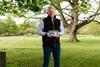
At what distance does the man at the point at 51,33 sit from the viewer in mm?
10227

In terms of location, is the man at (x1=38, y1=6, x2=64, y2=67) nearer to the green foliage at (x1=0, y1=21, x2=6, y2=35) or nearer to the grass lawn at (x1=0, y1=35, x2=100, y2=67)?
the grass lawn at (x1=0, y1=35, x2=100, y2=67)

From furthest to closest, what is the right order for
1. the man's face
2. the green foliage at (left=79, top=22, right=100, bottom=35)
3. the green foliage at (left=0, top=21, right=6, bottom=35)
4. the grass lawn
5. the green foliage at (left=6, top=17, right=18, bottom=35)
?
the green foliage at (left=6, top=17, right=18, bottom=35), the green foliage at (left=0, top=21, right=6, bottom=35), the green foliage at (left=79, top=22, right=100, bottom=35), the grass lawn, the man's face

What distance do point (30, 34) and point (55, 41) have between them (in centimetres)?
7797

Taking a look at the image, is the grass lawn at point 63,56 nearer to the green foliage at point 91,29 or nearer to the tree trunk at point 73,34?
the tree trunk at point 73,34

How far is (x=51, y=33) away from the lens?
33.5 feet

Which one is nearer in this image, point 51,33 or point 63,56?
point 51,33

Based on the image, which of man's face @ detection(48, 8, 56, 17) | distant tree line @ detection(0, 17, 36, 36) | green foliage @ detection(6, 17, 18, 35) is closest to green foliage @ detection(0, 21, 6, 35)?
distant tree line @ detection(0, 17, 36, 36)

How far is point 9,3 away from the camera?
21.6 metres

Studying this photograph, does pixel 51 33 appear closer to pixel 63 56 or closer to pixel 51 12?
pixel 51 12

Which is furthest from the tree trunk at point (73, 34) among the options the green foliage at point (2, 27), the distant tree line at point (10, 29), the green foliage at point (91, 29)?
the green foliage at point (2, 27)

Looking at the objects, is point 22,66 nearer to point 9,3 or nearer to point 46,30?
point 46,30

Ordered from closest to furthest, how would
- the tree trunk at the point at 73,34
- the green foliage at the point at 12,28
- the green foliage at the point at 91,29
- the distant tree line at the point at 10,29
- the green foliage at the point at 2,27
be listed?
the tree trunk at the point at 73,34, the green foliage at the point at 91,29, the distant tree line at the point at 10,29, the green foliage at the point at 2,27, the green foliage at the point at 12,28

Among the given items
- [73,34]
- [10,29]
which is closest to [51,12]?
[73,34]

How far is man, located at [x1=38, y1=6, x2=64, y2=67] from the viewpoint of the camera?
33.6 feet
